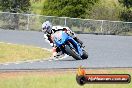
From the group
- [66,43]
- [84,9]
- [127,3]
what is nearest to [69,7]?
[84,9]

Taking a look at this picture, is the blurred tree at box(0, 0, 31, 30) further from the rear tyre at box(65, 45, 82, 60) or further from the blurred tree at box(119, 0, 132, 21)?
the rear tyre at box(65, 45, 82, 60)

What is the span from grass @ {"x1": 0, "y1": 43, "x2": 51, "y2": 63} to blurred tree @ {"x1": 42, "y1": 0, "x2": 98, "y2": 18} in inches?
734

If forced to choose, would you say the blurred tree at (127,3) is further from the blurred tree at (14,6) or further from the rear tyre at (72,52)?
the rear tyre at (72,52)

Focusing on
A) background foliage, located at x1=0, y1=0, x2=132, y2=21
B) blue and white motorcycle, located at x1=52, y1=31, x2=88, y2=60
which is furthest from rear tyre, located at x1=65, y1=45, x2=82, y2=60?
background foliage, located at x1=0, y1=0, x2=132, y2=21

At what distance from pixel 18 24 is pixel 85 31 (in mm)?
4883

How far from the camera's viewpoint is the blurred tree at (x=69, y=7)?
1676 inches

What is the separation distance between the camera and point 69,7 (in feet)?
140

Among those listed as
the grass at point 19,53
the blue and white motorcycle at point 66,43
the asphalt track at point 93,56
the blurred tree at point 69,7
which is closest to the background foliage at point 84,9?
the blurred tree at point 69,7

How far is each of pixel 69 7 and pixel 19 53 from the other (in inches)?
850

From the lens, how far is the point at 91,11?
4191cm

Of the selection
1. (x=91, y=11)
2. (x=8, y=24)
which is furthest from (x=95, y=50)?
(x=91, y=11)

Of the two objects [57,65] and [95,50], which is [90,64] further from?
[95,50]

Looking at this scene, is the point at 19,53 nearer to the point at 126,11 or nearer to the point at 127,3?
the point at 126,11

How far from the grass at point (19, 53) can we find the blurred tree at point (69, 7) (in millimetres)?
18638
